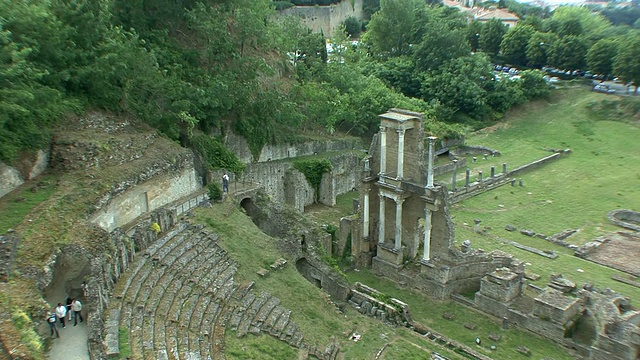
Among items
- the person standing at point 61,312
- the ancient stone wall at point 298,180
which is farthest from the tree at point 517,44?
the person standing at point 61,312

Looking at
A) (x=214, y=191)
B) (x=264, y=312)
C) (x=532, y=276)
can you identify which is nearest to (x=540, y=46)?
(x=532, y=276)

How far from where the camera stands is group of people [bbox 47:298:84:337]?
56.2 ft

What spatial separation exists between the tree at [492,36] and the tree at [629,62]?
A: 17839mm

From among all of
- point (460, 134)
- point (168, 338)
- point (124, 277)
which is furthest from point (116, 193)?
point (460, 134)

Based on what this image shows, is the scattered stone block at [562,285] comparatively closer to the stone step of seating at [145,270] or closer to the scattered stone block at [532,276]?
the scattered stone block at [532,276]

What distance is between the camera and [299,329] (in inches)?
885

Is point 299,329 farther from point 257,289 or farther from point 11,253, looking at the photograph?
point 11,253

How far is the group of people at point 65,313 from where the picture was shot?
17141mm

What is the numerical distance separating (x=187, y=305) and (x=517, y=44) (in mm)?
65412

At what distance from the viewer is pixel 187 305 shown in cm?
2081

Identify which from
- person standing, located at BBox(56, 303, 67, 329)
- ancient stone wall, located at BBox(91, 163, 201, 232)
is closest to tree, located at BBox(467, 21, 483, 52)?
ancient stone wall, located at BBox(91, 163, 201, 232)

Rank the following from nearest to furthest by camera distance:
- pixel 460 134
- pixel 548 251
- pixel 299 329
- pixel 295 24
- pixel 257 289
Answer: pixel 299 329 < pixel 257 289 < pixel 548 251 < pixel 295 24 < pixel 460 134

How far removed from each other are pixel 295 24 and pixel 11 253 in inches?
1395

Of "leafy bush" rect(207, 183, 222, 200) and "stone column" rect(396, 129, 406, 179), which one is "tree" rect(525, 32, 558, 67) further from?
"leafy bush" rect(207, 183, 222, 200)
